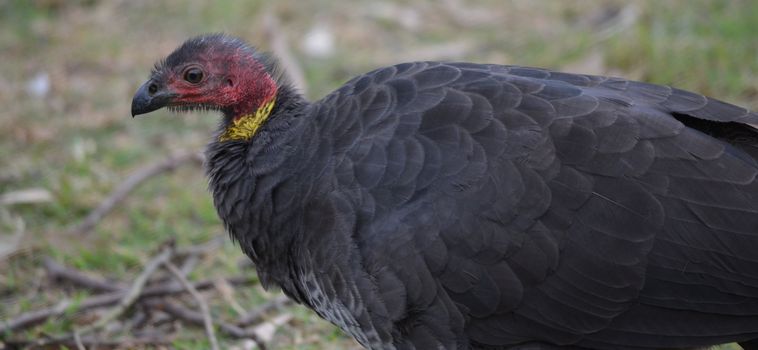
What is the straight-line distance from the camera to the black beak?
4.27 m

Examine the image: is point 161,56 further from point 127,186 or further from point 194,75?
point 194,75

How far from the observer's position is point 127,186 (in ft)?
20.8

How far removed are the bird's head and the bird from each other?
453 millimetres

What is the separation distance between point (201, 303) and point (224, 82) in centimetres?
129

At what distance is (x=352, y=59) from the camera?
842cm

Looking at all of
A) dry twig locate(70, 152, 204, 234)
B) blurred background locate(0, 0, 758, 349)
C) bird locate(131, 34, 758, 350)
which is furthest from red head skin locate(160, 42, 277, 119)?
dry twig locate(70, 152, 204, 234)

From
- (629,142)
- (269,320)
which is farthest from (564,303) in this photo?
(269,320)

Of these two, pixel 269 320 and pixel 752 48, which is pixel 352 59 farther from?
pixel 269 320

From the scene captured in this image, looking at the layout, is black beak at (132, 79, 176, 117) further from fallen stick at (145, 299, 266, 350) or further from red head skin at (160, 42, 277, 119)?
fallen stick at (145, 299, 266, 350)

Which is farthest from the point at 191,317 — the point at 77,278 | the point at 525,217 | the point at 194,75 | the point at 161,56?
the point at 161,56

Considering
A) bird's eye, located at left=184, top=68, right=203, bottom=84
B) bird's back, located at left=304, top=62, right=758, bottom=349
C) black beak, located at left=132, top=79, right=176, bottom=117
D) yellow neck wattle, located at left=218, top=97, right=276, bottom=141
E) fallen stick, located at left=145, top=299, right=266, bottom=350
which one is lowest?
fallen stick, located at left=145, top=299, right=266, bottom=350

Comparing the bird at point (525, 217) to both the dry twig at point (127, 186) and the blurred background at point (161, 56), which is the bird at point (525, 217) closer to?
the blurred background at point (161, 56)

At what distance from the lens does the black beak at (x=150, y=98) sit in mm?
4266

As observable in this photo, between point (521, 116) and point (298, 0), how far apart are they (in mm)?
6022
